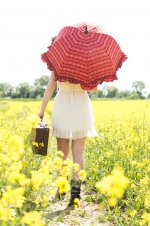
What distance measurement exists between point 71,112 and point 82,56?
1.95 ft

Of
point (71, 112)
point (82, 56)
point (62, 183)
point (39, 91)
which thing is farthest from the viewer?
point (39, 91)

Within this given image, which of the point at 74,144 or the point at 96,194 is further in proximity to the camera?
the point at 96,194

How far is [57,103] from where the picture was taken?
16.7 feet

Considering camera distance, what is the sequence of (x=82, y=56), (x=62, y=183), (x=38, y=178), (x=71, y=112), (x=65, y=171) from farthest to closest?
(x=71, y=112) → (x=82, y=56) → (x=65, y=171) → (x=62, y=183) → (x=38, y=178)

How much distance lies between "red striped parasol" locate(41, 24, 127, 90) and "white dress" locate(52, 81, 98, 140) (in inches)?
7.9

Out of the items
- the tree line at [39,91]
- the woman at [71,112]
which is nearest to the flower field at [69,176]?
the woman at [71,112]

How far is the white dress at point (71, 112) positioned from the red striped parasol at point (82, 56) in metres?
0.20

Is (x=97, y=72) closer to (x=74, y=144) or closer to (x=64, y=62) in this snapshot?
(x=64, y=62)

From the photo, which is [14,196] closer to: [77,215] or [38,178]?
[38,178]

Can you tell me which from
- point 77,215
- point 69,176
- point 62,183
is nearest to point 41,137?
point 77,215

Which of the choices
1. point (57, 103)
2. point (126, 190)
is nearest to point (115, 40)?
point (57, 103)

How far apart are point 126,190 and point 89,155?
2279 millimetres

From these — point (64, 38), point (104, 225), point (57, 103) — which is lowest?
point (104, 225)

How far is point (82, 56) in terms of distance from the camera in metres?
4.81
